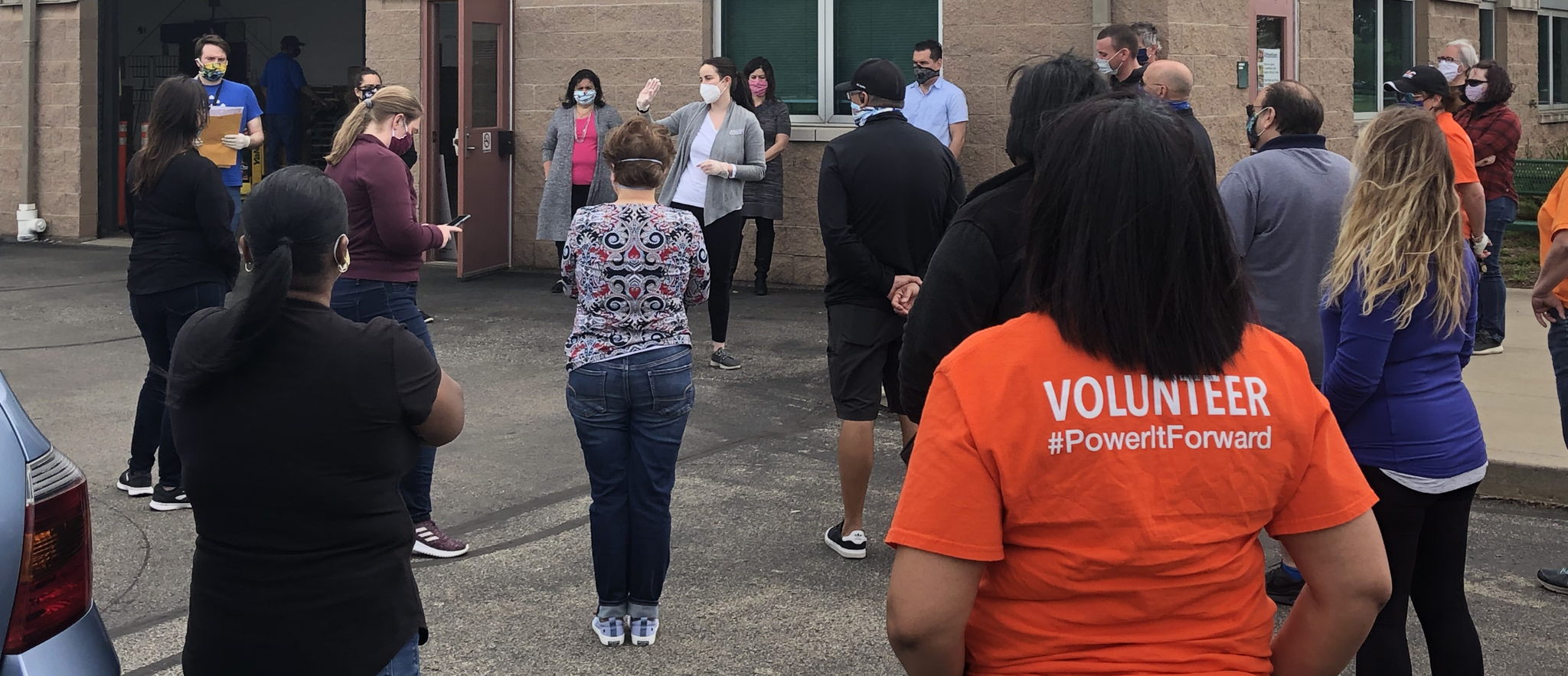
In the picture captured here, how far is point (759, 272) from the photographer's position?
12133 millimetres

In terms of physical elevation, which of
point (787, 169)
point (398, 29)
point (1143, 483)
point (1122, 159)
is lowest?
point (1143, 483)

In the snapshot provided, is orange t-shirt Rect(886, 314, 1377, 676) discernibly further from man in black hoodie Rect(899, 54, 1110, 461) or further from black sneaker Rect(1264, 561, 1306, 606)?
black sneaker Rect(1264, 561, 1306, 606)

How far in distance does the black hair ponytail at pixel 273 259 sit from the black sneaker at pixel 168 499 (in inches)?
135

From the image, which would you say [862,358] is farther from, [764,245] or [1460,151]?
[764,245]

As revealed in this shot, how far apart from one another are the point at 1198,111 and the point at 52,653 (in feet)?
31.8

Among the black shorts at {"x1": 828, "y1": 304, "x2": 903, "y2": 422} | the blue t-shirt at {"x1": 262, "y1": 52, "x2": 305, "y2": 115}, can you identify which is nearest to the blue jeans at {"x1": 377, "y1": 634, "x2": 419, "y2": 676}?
the black shorts at {"x1": 828, "y1": 304, "x2": 903, "y2": 422}

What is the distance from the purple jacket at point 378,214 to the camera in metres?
5.52

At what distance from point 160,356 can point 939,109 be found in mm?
6345

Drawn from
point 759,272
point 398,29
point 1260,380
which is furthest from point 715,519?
point 398,29

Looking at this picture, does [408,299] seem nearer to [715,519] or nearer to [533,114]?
[715,519]

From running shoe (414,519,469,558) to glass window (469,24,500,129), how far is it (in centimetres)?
788

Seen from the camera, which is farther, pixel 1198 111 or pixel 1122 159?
pixel 1198 111

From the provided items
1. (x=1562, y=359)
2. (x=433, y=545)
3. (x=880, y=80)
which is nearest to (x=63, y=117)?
(x=433, y=545)

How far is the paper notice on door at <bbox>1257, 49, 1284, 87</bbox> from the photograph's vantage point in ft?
39.1
